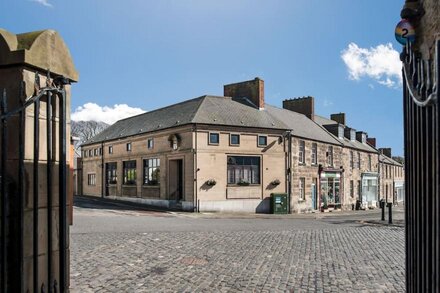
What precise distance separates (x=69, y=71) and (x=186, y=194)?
73.7 ft

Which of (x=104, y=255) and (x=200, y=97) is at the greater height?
(x=200, y=97)

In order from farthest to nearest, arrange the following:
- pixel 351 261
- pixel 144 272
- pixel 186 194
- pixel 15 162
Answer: pixel 186 194 → pixel 351 261 → pixel 144 272 → pixel 15 162

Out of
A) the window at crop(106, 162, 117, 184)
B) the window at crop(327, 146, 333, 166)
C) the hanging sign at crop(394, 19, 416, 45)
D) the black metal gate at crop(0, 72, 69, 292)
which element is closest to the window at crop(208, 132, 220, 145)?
the window at crop(106, 162, 117, 184)

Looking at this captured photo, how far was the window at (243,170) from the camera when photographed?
27.3m

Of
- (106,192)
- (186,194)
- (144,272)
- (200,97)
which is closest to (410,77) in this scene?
(144,272)

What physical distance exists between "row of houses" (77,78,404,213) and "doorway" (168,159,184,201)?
0.24 ft

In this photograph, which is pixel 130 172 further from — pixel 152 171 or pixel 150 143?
pixel 150 143

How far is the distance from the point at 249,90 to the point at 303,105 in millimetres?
10666

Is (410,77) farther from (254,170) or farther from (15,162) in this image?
(254,170)

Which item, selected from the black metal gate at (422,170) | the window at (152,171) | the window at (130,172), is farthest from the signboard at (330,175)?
the black metal gate at (422,170)

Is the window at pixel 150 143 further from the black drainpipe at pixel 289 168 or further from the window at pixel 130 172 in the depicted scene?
the black drainpipe at pixel 289 168

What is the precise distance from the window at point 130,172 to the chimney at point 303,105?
60.2 feet

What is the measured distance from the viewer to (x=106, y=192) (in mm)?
36562

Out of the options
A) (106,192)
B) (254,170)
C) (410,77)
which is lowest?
(106,192)
